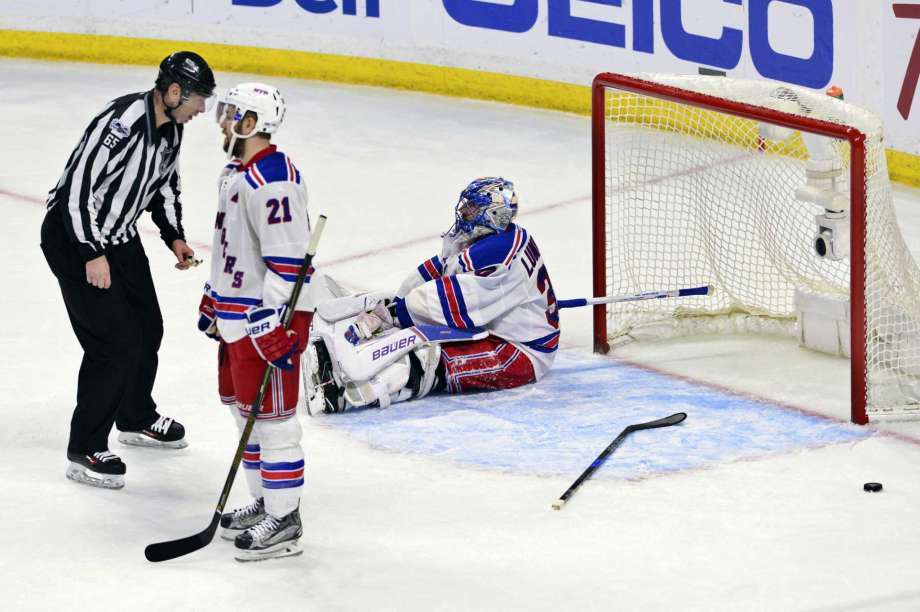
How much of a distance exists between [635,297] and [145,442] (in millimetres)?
1810

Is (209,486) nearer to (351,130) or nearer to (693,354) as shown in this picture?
(693,354)

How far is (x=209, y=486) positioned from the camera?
4.59 meters

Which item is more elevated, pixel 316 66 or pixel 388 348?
pixel 316 66

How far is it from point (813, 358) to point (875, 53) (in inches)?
90.7

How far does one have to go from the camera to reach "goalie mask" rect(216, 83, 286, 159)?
3.89m

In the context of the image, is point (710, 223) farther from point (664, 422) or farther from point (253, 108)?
point (253, 108)

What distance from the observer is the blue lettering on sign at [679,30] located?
302 inches

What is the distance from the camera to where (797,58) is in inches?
305

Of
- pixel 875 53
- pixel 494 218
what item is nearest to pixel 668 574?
pixel 494 218

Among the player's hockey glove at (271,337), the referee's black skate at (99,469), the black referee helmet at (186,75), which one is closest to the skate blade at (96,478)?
the referee's black skate at (99,469)

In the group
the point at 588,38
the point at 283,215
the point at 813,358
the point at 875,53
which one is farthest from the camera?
the point at 588,38

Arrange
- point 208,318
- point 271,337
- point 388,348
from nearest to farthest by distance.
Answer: point 271,337 → point 208,318 → point 388,348

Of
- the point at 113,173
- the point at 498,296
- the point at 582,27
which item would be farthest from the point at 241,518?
the point at 582,27

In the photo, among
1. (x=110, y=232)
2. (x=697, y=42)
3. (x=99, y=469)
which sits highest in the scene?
(x=697, y=42)
